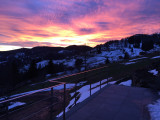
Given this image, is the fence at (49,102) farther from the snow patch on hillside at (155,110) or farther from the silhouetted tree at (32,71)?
the silhouetted tree at (32,71)

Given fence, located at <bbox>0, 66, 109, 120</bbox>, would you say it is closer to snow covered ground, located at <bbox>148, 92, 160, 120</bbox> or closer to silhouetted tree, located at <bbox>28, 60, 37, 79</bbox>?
snow covered ground, located at <bbox>148, 92, 160, 120</bbox>

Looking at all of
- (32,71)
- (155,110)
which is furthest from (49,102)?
(32,71)

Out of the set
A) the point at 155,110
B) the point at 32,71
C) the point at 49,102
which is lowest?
the point at 32,71

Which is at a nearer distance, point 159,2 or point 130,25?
point 159,2

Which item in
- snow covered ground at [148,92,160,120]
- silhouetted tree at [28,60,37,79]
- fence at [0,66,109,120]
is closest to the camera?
fence at [0,66,109,120]

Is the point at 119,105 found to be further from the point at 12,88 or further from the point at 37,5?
the point at 12,88

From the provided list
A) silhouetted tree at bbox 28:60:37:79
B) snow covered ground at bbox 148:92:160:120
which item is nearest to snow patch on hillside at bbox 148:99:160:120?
snow covered ground at bbox 148:92:160:120

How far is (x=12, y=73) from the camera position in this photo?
3562cm

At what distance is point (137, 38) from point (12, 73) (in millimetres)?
119190

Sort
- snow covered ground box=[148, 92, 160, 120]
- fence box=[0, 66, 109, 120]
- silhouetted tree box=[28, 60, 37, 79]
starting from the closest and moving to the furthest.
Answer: fence box=[0, 66, 109, 120]
snow covered ground box=[148, 92, 160, 120]
silhouetted tree box=[28, 60, 37, 79]

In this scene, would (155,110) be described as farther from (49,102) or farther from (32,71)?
(32,71)

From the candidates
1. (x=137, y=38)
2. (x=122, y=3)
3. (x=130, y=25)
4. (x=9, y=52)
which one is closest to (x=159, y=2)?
(x=122, y=3)

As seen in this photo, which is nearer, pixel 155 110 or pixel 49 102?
pixel 155 110

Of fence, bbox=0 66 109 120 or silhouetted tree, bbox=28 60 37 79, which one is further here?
silhouetted tree, bbox=28 60 37 79
